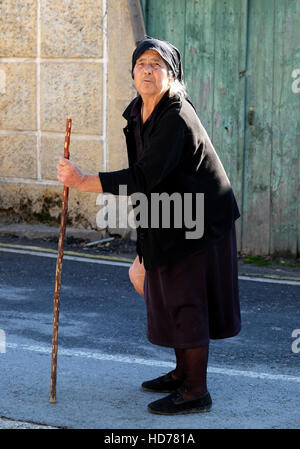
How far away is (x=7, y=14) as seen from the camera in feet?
31.9

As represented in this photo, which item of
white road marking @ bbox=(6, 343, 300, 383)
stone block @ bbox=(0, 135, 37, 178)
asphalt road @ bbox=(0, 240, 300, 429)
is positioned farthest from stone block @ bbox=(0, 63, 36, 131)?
white road marking @ bbox=(6, 343, 300, 383)

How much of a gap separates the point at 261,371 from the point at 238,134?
12.6 feet

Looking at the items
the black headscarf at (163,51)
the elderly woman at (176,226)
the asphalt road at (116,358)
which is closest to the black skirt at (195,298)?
the elderly woman at (176,226)

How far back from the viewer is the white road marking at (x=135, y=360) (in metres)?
5.23

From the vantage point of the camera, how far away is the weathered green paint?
28.0ft

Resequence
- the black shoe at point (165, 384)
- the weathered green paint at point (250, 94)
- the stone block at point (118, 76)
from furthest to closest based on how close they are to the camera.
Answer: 1. the stone block at point (118, 76)
2. the weathered green paint at point (250, 94)
3. the black shoe at point (165, 384)

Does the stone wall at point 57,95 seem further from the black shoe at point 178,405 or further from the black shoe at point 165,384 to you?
the black shoe at point 178,405

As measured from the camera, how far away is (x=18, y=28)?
31.7 ft

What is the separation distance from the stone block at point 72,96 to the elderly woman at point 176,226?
4.71 metres

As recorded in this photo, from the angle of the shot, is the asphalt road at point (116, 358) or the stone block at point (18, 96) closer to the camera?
the asphalt road at point (116, 358)

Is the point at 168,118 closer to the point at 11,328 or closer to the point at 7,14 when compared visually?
the point at 11,328

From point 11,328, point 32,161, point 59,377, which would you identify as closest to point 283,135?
point 32,161

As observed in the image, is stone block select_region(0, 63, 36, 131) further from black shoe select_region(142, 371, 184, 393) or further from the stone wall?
black shoe select_region(142, 371, 184, 393)

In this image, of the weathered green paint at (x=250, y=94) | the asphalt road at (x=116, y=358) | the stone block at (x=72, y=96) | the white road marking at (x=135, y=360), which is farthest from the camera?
the stone block at (x=72, y=96)
